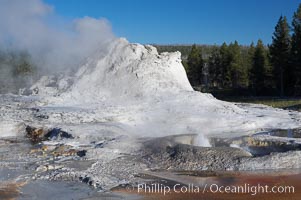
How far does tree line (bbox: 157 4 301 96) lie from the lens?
3375 centimetres

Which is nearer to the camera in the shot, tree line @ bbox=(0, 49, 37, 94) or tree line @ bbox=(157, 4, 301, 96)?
tree line @ bbox=(0, 49, 37, 94)

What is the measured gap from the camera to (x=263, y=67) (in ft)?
128

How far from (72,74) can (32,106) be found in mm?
2417

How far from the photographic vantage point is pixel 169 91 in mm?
13570

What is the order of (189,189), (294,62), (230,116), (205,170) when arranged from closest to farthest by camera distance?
(189,189), (205,170), (230,116), (294,62)

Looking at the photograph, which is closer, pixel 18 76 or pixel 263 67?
pixel 18 76

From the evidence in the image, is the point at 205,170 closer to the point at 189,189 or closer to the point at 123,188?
the point at 189,189

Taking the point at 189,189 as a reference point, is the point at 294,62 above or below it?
above

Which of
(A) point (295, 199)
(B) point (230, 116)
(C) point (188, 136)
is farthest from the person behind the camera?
(B) point (230, 116)

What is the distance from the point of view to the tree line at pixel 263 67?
111 ft

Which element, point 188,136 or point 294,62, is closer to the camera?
point 188,136

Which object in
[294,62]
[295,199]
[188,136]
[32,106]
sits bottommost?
[295,199]

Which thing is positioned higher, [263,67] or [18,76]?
[263,67]

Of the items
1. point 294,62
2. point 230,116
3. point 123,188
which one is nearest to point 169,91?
point 230,116
